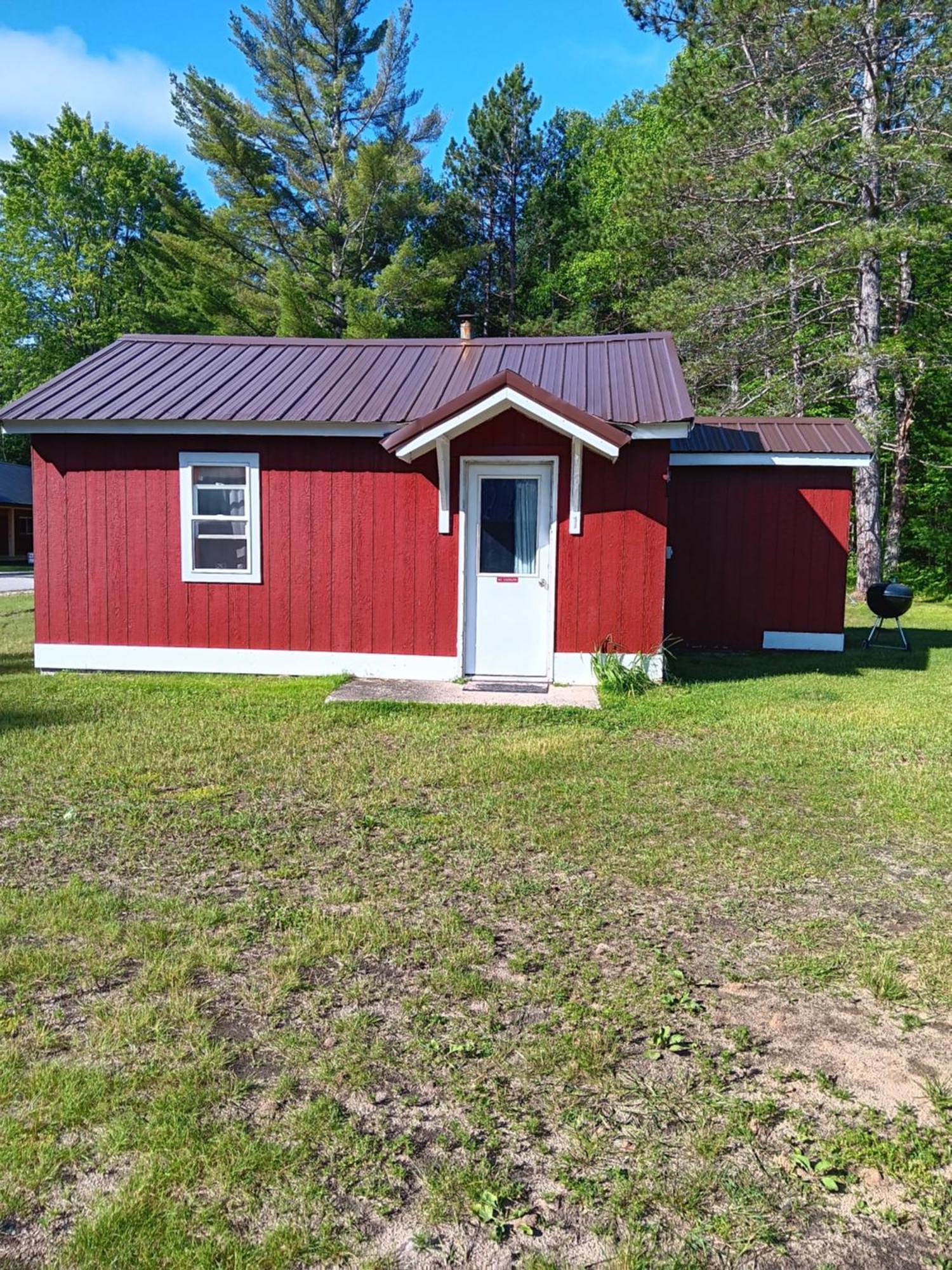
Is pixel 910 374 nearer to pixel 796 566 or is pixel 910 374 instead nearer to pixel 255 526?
pixel 796 566

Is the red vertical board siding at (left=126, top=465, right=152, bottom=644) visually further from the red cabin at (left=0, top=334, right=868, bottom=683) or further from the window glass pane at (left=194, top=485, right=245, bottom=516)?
the window glass pane at (left=194, top=485, right=245, bottom=516)

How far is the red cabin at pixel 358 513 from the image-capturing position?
329 inches

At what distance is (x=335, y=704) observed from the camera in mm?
7711

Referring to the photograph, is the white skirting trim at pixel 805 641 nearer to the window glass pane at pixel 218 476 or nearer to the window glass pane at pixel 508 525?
the window glass pane at pixel 508 525

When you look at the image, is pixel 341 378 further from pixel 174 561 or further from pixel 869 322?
pixel 869 322

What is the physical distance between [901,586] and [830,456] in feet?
8.19

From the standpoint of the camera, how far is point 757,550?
10906 mm

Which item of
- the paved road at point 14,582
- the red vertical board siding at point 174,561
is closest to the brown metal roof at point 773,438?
the red vertical board siding at point 174,561

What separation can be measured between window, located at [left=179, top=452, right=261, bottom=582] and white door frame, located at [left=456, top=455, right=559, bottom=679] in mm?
2109

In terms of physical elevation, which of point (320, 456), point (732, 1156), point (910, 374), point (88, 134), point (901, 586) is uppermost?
point (88, 134)

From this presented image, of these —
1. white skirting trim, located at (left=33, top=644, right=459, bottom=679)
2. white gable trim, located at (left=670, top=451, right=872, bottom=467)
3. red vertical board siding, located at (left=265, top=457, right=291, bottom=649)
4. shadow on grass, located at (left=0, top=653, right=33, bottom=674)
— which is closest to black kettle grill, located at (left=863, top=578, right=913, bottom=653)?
white gable trim, located at (left=670, top=451, right=872, bottom=467)

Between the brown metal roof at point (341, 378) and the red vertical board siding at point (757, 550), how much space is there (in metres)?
2.01

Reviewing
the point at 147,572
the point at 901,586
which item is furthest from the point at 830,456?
the point at 147,572

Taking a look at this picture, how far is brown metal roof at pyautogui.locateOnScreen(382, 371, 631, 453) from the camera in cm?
770
